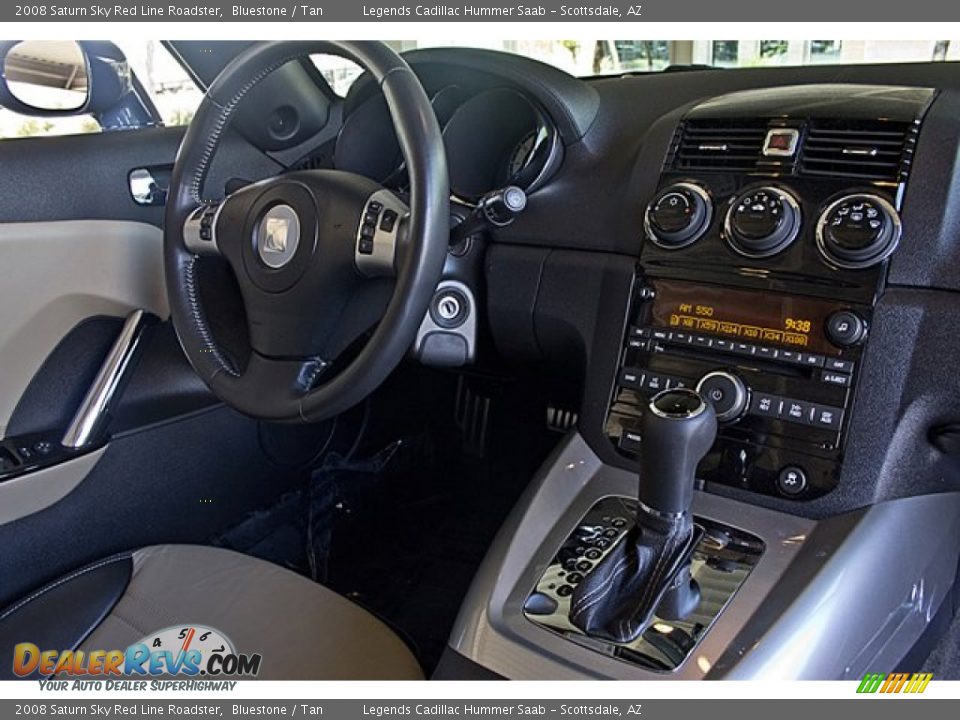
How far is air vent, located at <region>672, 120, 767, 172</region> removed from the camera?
1.00 m

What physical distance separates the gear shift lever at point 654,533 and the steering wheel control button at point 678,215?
0.24m

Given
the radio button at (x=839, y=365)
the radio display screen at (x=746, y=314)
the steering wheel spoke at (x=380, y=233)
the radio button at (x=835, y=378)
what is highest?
the steering wheel spoke at (x=380, y=233)

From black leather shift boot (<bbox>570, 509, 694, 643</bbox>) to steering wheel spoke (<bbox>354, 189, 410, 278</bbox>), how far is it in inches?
15.2

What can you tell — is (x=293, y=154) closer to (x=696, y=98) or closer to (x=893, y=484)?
(x=696, y=98)

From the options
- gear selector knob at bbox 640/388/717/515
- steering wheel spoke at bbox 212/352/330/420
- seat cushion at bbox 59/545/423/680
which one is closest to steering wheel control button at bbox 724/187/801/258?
gear selector knob at bbox 640/388/717/515

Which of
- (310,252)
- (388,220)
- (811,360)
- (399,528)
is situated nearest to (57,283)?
(310,252)

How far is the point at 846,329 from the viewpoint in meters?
0.90

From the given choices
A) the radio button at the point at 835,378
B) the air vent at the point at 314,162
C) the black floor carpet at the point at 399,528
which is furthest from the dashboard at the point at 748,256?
the black floor carpet at the point at 399,528

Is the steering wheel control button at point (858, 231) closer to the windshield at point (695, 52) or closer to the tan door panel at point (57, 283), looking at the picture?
the windshield at point (695, 52)

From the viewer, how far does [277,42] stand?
3.47 ft

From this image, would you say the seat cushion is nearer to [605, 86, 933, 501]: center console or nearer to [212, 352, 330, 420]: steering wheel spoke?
[212, 352, 330, 420]: steering wheel spoke

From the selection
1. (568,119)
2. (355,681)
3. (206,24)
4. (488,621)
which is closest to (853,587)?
(488,621)

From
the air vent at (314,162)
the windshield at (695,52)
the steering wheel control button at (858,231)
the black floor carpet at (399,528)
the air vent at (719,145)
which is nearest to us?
the steering wheel control button at (858,231)

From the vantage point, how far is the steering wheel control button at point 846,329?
0.89 meters
